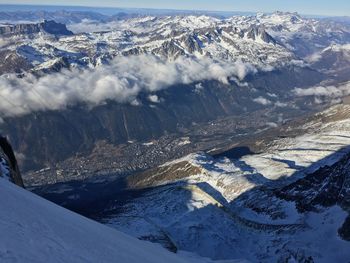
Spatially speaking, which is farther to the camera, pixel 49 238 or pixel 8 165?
pixel 8 165

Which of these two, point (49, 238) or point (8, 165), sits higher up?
point (49, 238)

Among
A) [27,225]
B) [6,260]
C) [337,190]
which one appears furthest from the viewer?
[337,190]

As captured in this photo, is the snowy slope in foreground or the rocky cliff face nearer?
the snowy slope in foreground

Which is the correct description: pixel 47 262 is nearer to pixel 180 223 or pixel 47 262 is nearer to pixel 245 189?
pixel 180 223

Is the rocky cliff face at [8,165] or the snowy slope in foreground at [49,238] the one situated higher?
the snowy slope in foreground at [49,238]

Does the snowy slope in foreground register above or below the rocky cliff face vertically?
above

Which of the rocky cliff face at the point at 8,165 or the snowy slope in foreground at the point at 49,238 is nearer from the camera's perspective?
the snowy slope in foreground at the point at 49,238

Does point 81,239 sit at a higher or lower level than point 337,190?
higher

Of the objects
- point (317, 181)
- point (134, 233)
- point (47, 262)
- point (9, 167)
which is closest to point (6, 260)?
point (47, 262)
